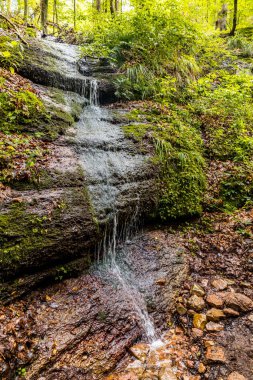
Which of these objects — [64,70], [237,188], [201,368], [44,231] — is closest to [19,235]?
[44,231]

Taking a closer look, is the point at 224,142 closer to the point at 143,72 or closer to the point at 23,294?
the point at 143,72

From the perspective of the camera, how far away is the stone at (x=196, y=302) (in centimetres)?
370

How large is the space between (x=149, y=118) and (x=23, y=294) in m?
5.00

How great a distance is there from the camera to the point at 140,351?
316cm

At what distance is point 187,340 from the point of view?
130 inches

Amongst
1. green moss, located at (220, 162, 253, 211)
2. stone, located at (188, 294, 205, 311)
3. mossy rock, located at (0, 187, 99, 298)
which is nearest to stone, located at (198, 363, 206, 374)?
stone, located at (188, 294, 205, 311)

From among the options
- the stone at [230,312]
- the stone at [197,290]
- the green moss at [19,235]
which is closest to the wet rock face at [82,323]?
the stone at [197,290]

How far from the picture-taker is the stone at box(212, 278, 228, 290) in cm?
397

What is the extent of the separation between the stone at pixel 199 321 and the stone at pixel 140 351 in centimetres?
77

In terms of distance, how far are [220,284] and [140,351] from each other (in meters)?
1.72

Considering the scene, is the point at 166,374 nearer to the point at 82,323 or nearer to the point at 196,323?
the point at 196,323

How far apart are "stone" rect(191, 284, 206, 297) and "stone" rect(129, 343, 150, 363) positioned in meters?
1.16

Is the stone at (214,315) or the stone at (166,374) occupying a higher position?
the stone at (214,315)

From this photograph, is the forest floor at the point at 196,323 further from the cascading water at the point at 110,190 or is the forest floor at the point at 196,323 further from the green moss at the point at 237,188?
the green moss at the point at 237,188
